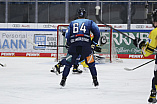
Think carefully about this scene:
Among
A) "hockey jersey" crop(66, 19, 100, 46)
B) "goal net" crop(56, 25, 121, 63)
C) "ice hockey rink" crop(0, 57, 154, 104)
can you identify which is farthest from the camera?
"goal net" crop(56, 25, 121, 63)

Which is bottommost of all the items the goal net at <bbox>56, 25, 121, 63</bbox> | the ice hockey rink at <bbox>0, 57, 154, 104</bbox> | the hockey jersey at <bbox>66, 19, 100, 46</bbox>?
the ice hockey rink at <bbox>0, 57, 154, 104</bbox>

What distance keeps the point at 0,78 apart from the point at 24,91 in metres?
2.18

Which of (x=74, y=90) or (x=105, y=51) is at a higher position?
(x=105, y=51)

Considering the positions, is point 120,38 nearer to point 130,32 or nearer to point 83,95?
point 130,32

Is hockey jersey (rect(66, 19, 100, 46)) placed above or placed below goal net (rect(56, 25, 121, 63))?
above

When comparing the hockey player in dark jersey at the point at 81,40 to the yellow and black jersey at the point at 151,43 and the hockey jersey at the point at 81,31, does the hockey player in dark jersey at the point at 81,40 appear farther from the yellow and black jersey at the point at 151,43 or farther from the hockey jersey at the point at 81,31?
the yellow and black jersey at the point at 151,43

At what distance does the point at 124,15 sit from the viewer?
17594 millimetres

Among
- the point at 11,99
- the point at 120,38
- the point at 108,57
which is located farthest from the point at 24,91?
the point at 120,38

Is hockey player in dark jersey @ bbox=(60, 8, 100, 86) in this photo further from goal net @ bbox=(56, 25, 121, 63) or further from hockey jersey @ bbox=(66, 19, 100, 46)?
goal net @ bbox=(56, 25, 121, 63)

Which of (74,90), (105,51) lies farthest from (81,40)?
(105,51)

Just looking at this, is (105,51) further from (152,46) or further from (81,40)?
(152,46)

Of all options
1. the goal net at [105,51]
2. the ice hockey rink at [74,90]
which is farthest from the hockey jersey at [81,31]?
the goal net at [105,51]

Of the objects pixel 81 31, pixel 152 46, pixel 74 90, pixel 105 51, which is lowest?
pixel 74 90

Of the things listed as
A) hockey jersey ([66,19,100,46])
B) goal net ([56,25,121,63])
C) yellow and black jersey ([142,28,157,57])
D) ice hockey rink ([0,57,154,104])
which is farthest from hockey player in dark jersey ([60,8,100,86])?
goal net ([56,25,121,63])
